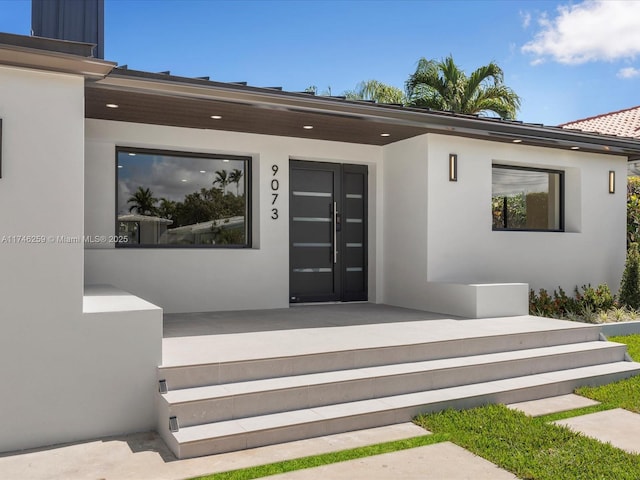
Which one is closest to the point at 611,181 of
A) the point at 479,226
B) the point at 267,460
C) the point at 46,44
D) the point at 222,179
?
the point at 479,226

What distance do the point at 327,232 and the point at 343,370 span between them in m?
4.14

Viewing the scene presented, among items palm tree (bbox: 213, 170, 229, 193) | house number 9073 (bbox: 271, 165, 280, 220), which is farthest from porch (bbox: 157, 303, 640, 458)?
palm tree (bbox: 213, 170, 229, 193)

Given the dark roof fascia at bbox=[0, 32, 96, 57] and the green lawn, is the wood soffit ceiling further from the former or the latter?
the green lawn

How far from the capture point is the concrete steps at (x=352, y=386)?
4.31 meters

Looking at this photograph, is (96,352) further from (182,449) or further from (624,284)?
(624,284)

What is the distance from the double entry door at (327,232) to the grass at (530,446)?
4353 mm

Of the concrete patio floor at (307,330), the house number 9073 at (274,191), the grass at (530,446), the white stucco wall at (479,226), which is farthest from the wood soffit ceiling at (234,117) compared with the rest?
the grass at (530,446)

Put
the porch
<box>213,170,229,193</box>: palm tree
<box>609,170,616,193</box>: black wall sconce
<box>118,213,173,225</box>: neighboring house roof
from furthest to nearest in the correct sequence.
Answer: <box>609,170,616,193</box>: black wall sconce, <box>213,170,229,193</box>: palm tree, <box>118,213,173,225</box>: neighboring house roof, the porch

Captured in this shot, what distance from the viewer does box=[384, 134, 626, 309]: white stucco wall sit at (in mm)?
8414

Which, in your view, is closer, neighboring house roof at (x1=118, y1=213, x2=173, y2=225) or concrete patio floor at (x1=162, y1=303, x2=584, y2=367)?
concrete patio floor at (x1=162, y1=303, x2=584, y2=367)

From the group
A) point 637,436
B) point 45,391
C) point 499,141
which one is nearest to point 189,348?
point 45,391

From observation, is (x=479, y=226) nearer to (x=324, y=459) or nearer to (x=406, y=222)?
(x=406, y=222)

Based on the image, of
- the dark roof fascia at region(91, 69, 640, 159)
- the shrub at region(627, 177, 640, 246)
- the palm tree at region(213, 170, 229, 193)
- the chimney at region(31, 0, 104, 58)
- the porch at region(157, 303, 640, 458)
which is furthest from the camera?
the shrub at region(627, 177, 640, 246)

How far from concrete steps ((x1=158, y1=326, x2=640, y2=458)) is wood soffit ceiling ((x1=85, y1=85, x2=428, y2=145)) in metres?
3.08
